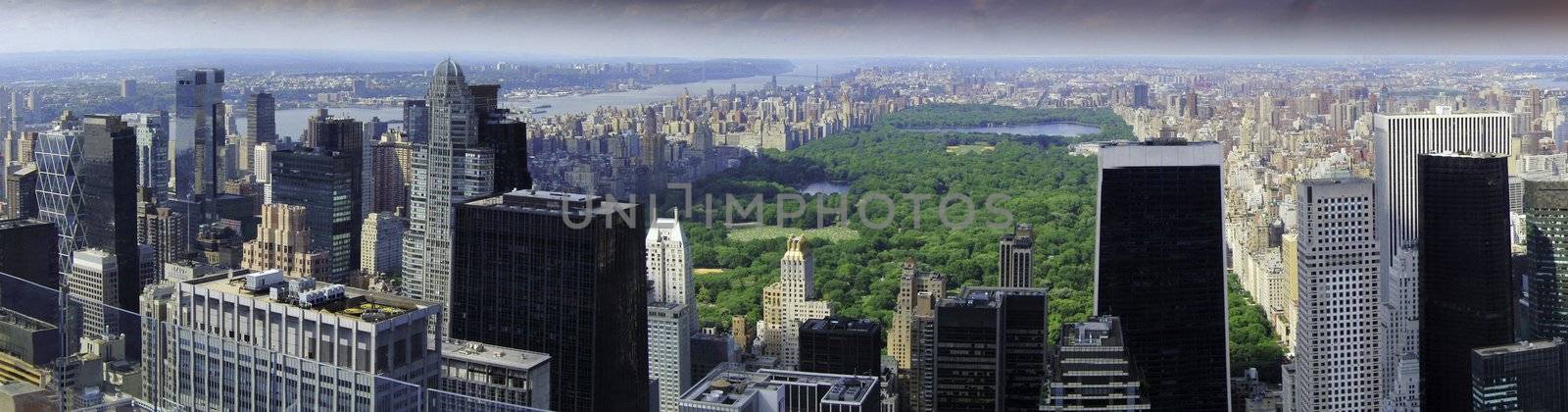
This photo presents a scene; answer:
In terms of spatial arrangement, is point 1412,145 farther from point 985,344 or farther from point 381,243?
point 381,243

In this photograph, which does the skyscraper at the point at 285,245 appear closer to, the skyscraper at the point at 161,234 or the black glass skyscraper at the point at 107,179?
the skyscraper at the point at 161,234

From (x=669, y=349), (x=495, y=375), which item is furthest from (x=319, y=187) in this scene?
(x=495, y=375)

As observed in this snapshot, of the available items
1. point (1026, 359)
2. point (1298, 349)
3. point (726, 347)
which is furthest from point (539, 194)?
point (1298, 349)

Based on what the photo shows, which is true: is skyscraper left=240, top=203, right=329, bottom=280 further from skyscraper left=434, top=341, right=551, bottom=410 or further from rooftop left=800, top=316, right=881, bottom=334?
rooftop left=800, top=316, right=881, bottom=334

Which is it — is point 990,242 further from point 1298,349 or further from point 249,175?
point 249,175

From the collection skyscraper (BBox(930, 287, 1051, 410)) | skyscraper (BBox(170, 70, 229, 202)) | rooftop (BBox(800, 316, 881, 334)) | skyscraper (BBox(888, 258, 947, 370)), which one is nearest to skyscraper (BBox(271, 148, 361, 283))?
skyscraper (BBox(170, 70, 229, 202))

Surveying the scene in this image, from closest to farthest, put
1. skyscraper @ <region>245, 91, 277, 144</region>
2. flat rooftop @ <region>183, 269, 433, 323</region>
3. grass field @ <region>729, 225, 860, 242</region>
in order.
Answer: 1. flat rooftop @ <region>183, 269, 433, 323</region>
2. grass field @ <region>729, 225, 860, 242</region>
3. skyscraper @ <region>245, 91, 277, 144</region>
